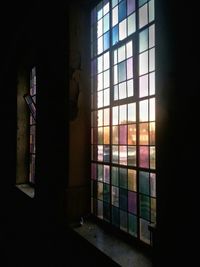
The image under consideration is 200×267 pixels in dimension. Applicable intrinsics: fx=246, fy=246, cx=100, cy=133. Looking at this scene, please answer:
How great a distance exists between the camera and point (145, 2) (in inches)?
86.8

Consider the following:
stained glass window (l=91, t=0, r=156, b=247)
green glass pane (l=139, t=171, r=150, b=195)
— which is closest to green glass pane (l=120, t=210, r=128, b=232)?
stained glass window (l=91, t=0, r=156, b=247)

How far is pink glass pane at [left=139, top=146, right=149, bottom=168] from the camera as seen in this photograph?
7.03 feet

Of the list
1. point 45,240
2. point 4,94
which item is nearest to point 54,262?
point 45,240

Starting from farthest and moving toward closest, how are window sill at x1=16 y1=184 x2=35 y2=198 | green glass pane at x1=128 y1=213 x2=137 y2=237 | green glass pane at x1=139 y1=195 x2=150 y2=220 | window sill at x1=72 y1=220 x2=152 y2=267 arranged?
window sill at x1=16 y1=184 x2=35 y2=198 → green glass pane at x1=128 y1=213 x2=137 y2=237 → green glass pane at x1=139 y1=195 x2=150 y2=220 → window sill at x1=72 y1=220 x2=152 y2=267

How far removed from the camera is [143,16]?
7.36ft

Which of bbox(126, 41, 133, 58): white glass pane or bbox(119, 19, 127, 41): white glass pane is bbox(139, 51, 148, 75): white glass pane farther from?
bbox(119, 19, 127, 41): white glass pane

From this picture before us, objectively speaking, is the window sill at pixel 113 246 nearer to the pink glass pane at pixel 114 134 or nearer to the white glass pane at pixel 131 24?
the pink glass pane at pixel 114 134

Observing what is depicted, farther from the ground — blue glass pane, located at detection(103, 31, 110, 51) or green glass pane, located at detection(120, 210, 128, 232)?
blue glass pane, located at detection(103, 31, 110, 51)

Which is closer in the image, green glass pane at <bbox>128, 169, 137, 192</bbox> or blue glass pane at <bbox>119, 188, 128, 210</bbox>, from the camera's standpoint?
green glass pane at <bbox>128, 169, 137, 192</bbox>

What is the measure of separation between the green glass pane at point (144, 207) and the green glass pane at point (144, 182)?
0.05 meters

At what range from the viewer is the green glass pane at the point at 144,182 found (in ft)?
7.02

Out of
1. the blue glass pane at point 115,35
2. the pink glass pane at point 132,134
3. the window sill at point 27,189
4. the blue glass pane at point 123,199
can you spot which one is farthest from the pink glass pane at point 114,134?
the window sill at point 27,189

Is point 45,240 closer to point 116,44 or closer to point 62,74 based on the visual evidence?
point 62,74

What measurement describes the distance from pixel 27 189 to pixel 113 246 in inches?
125
